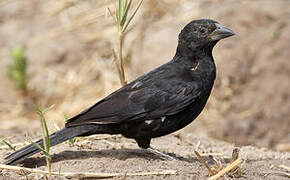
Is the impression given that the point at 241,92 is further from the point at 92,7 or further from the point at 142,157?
the point at 142,157

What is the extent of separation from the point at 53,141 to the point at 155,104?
887 mm

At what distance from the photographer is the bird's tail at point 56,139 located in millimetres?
3895

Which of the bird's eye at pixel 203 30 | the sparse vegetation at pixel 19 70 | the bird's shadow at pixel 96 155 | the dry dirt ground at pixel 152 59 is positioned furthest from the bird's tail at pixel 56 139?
the sparse vegetation at pixel 19 70

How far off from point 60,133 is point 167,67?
3.71ft

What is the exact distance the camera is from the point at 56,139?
13.4ft

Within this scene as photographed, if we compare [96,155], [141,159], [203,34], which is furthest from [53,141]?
[203,34]

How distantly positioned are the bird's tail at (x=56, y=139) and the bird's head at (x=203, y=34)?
1.17 m

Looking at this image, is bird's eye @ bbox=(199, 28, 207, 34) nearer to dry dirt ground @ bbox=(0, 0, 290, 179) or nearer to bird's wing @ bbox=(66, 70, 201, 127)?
bird's wing @ bbox=(66, 70, 201, 127)

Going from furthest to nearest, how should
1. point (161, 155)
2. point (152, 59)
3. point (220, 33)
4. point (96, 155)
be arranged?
point (152, 59)
point (220, 33)
point (161, 155)
point (96, 155)

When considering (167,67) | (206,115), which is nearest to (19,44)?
(206,115)

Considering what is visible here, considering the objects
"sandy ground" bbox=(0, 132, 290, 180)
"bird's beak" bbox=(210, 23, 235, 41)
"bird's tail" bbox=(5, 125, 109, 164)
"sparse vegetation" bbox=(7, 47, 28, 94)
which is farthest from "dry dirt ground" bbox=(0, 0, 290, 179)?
"bird's tail" bbox=(5, 125, 109, 164)

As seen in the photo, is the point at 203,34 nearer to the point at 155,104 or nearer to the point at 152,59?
the point at 155,104

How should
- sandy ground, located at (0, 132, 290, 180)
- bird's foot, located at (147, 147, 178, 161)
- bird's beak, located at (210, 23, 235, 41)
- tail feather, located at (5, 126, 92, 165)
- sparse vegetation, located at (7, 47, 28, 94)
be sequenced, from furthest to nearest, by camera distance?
1. sparse vegetation, located at (7, 47, 28, 94)
2. bird's beak, located at (210, 23, 235, 41)
3. bird's foot, located at (147, 147, 178, 161)
4. tail feather, located at (5, 126, 92, 165)
5. sandy ground, located at (0, 132, 290, 180)

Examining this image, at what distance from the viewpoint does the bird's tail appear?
12.8 feet
